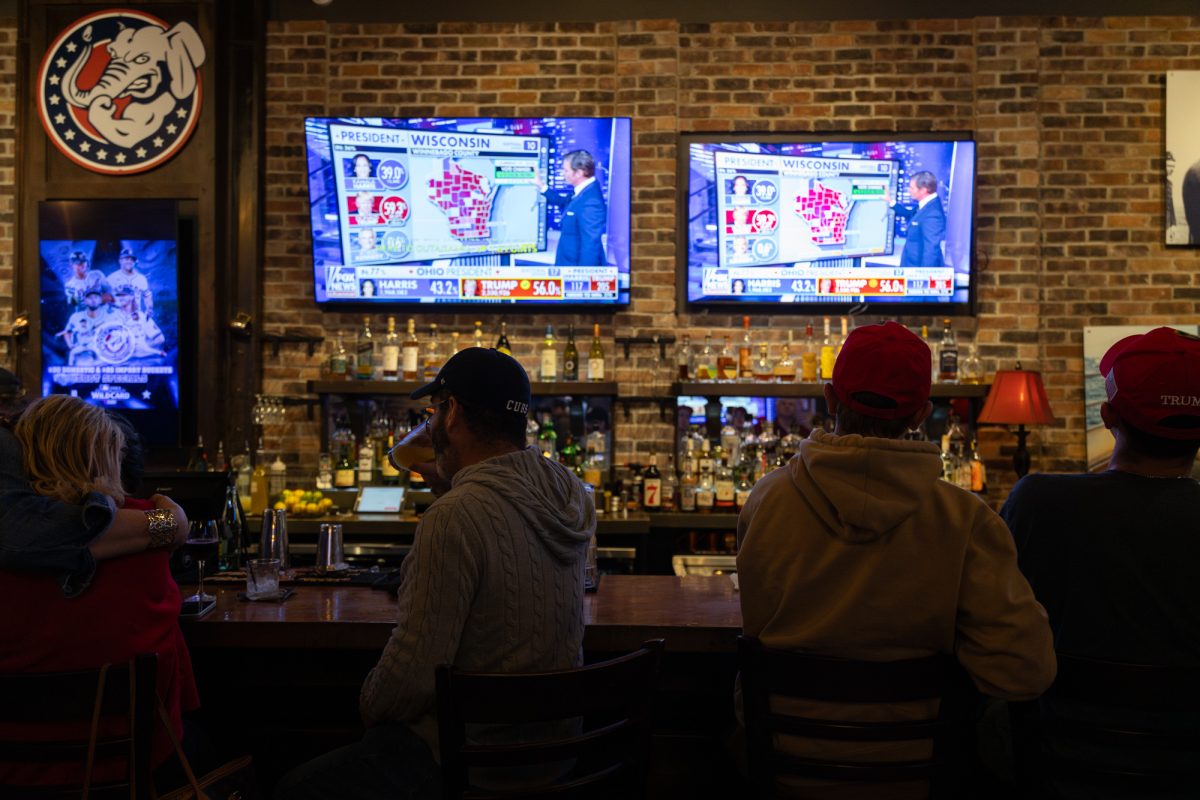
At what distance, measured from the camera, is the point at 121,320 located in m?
4.98

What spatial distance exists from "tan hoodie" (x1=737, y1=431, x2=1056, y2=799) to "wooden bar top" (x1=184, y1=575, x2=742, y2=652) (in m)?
0.49

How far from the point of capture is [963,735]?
5.39 feet

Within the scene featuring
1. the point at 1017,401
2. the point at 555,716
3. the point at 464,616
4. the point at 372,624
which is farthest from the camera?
the point at 1017,401

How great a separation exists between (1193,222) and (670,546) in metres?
3.41

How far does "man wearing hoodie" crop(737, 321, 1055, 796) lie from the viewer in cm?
160

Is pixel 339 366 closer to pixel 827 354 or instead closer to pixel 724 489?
pixel 724 489

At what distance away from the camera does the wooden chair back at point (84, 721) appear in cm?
167

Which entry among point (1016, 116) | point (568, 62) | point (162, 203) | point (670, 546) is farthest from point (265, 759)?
point (1016, 116)

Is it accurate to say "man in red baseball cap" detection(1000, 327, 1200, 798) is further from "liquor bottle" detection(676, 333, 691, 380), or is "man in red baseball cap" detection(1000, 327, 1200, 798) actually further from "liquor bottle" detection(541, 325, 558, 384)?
"liquor bottle" detection(541, 325, 558, 384)

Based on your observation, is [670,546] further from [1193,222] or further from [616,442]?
[1193,222]

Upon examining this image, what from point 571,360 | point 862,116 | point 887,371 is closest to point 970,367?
point 862,116

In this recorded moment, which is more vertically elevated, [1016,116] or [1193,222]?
[1016,116]

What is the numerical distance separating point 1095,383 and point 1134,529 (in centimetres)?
366

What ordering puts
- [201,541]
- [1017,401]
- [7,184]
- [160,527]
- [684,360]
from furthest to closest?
[7,184], [684,360], [1017,401], [201,541], [160,527]
